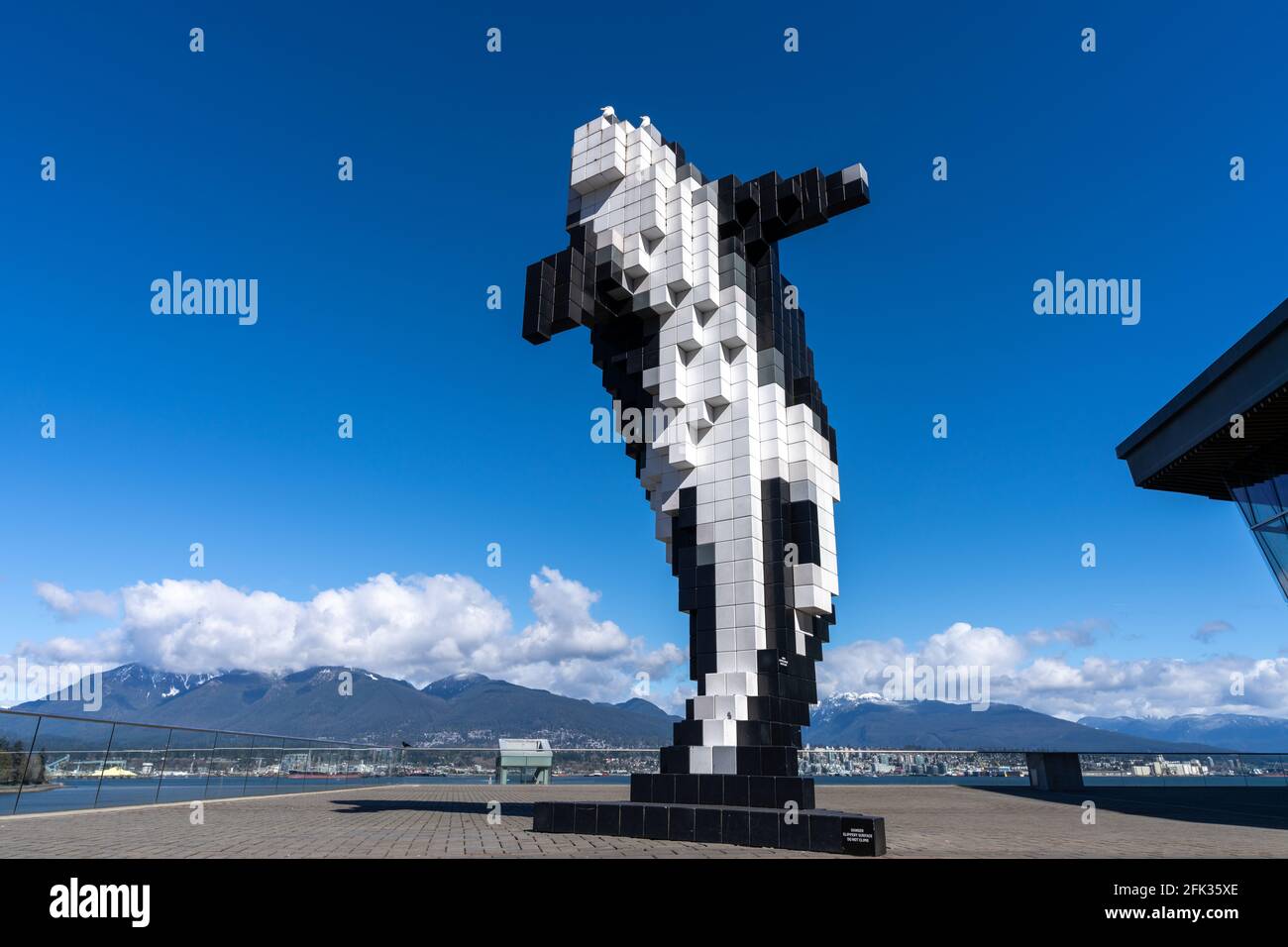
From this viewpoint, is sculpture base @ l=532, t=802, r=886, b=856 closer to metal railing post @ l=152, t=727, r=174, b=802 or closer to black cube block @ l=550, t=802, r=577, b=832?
black cube block @ l=550, t=802, r=577, b=832

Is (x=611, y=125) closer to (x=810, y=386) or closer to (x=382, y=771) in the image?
(x=810, y=386)

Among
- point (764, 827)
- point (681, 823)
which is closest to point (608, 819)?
point (681, 823)

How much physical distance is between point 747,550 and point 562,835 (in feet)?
21.7

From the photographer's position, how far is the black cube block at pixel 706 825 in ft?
44.7

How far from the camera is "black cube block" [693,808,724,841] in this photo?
13633 mm

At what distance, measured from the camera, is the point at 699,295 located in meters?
18.3

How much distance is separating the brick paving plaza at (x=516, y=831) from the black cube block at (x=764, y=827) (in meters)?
0.64

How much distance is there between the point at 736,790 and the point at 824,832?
8.80 ft

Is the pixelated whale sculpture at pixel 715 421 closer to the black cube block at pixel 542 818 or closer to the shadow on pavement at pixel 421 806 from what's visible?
the black cube block at pixel 542 818

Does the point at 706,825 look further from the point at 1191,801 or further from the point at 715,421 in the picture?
the point at 1191,801

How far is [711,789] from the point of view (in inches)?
596

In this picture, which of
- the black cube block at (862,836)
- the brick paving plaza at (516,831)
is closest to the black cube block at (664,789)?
the brick paving plaza at (516,831)

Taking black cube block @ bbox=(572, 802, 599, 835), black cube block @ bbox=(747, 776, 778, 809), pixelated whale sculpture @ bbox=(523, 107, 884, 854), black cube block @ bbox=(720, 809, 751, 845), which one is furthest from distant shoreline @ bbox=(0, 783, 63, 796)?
Answer: black cube block @ bbox=(747, 776, 778, 809)
